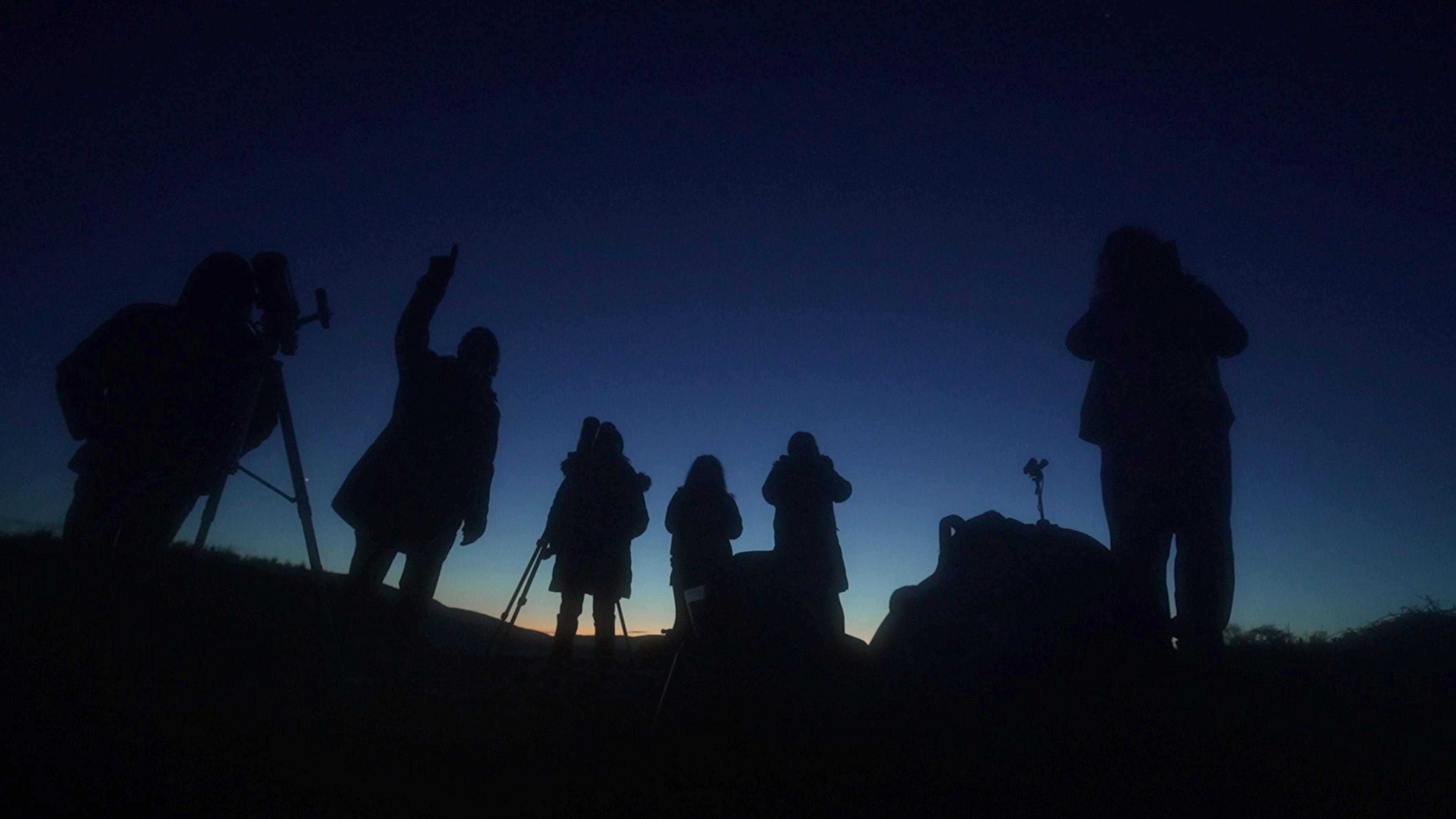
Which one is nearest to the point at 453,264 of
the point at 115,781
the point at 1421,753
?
the point at 115,781

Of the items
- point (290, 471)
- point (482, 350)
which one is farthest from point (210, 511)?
point (482, 350)

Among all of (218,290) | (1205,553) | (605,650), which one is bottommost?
(605,650)

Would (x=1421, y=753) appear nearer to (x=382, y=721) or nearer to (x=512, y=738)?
(x=512, y=738)

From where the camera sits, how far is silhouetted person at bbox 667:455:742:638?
738cm

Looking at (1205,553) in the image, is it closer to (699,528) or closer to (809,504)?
(809,504)

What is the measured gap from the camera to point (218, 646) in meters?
5.06

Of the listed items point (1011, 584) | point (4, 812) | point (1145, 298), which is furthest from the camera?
point (1145, 298)

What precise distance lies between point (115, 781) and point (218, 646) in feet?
13.8

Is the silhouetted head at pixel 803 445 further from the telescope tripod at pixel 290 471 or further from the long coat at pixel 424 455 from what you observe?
the telescope tripod at pixel 290 471

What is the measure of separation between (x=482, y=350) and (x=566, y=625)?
10.5 ft

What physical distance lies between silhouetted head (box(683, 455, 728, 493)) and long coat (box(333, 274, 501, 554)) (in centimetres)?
350

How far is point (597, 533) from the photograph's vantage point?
698 cm

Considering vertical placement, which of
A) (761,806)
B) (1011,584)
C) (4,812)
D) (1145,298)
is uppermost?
(1145,298)

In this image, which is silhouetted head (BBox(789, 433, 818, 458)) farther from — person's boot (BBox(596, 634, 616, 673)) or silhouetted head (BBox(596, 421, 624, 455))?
person's boot (BBox(596, 634, 616, 673))
